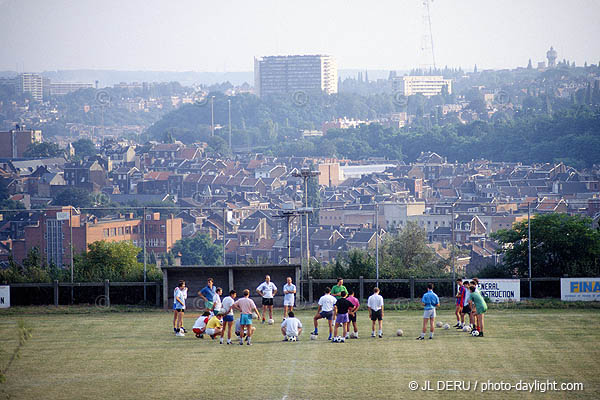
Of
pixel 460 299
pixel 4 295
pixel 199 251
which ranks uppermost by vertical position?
pixel 460 299

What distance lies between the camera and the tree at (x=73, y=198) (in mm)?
146375

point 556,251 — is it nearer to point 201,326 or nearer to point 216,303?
point 216,303

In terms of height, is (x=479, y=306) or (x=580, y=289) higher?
(x=479, y=306)

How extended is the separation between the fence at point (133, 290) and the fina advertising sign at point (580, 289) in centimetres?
34

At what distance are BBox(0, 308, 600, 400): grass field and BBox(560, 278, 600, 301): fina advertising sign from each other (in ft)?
10.2

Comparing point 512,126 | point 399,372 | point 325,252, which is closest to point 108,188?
point 512,126

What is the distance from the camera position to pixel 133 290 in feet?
86.0

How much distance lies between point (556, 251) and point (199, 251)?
3895 cm

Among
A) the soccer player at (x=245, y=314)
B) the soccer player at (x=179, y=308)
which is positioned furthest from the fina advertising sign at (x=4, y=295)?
the soccer player at (x=245, y=314)

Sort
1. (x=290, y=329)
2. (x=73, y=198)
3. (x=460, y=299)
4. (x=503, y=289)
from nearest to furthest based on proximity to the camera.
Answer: (x=290, y=329), (x=460, y=299), (x=503, y=289), (x=73, y=198)

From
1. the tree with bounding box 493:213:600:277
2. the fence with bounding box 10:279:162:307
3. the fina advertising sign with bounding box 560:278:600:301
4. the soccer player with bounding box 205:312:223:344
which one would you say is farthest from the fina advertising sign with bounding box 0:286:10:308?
the fina advertising sign with bounding box 560:278:600:301

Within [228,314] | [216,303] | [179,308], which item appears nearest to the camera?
[228,314]

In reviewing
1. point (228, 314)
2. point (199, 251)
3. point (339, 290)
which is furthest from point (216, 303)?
point (199, 251)

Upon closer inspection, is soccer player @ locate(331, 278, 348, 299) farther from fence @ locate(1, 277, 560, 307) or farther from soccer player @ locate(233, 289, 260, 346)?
fence @ locate(1, 277, 560, 307)
